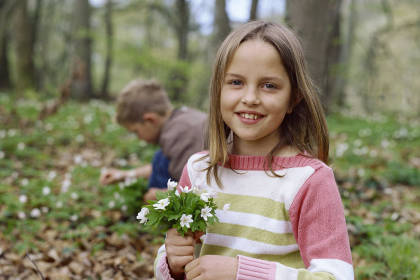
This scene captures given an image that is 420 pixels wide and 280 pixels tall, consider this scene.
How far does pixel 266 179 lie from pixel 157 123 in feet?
7.17

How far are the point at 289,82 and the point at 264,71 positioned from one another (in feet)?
0.47

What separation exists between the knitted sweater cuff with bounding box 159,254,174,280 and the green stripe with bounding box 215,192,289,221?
35 centimetres

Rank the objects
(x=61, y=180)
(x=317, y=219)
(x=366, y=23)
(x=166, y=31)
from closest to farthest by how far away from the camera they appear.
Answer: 1. (x=317, y=219)
2. (x=61, y=180)
3. (x=166, y=31)
4. (x=366, y=23)

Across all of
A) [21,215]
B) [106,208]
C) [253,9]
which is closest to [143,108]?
[106,208]

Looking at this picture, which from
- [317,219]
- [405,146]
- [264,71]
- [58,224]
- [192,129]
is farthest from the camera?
[405,146]

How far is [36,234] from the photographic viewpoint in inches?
135

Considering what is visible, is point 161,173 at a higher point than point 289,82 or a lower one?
lower

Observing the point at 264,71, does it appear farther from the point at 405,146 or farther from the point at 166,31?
the point at 166,31

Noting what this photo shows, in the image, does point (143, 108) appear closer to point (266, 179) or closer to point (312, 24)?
point (312, 24)

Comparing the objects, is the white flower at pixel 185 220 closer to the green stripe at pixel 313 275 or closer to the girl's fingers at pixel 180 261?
the girl's fingers at pixel 180 261

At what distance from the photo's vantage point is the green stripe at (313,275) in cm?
130

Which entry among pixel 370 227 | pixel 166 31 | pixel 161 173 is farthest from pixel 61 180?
pixel 166 31

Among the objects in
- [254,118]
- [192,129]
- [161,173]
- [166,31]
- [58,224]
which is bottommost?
[58,224]

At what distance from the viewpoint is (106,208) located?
388 cm
